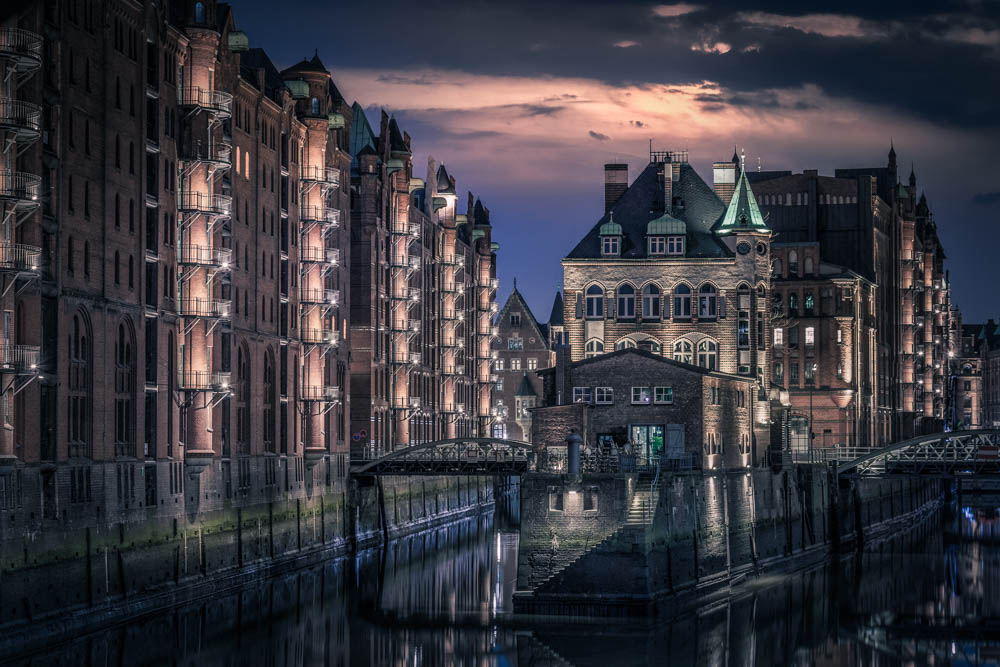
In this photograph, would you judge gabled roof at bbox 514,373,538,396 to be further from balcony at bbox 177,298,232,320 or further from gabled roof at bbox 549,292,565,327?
balcony at bbox 177,298,232,320

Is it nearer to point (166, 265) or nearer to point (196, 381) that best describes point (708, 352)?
point (196, 381)

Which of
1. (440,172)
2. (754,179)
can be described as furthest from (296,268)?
(754,179)

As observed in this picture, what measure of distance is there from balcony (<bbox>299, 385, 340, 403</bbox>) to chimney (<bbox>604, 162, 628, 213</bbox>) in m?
24.5

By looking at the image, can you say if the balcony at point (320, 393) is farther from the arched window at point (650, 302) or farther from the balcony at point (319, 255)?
the arched window at point (650, 302)

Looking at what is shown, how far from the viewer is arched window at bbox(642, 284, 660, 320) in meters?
94.7

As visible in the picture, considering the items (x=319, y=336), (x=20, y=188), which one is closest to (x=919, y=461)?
(x=319, y=336)

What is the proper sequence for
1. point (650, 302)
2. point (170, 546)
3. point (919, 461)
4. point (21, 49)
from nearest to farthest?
point (21, 49) → point (170, 546) → point (919, 461) → point (650, 302)

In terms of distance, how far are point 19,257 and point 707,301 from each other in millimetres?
51177

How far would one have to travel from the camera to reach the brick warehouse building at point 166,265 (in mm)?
53094

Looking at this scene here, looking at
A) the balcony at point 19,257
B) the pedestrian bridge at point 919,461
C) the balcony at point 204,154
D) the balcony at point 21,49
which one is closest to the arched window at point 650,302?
the pedestrian bridge at point 919,461

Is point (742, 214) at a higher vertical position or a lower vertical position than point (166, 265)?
higher

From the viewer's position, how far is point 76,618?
52562 millimetres

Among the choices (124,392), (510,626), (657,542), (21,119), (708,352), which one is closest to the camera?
(21,119)

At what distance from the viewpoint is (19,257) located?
51281 mm
